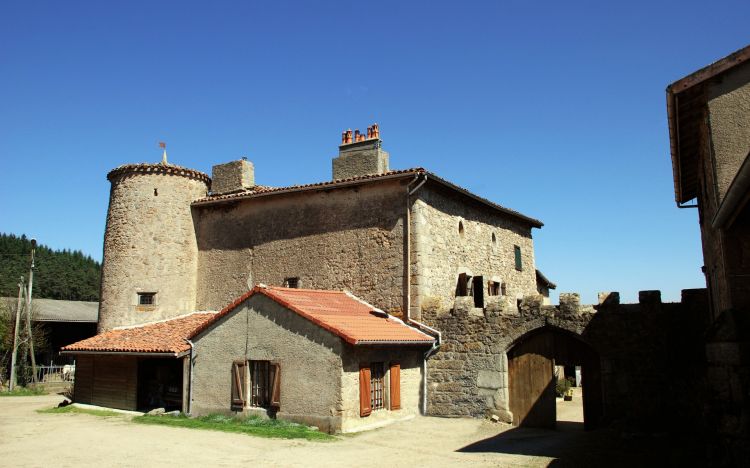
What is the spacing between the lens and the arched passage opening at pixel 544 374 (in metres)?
13.6

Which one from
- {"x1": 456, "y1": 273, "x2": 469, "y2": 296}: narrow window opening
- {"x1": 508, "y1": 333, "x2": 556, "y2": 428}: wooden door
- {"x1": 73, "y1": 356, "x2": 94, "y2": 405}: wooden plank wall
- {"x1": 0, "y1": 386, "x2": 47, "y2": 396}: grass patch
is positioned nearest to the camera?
{"x1": 508, "y1": 333, "x2": 556, "y2": 428}: wooden door

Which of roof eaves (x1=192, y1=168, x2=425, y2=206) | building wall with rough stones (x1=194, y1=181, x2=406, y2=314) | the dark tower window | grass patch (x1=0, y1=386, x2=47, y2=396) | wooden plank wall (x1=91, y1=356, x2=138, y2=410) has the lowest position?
grass patch (x1=0, y1=386, x2=47, y2=396)

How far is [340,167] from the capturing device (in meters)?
18.8

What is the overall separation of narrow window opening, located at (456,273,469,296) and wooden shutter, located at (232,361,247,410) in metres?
6.75

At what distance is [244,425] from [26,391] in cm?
1496

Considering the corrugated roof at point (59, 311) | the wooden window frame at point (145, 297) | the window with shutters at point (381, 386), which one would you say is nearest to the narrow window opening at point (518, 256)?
the window with shutters at point (381, 386)

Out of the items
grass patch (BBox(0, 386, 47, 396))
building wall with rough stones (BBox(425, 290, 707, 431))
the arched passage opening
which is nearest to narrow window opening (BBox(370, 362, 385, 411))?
building wall with rough stones (BBox(425, 290, 707, 431))

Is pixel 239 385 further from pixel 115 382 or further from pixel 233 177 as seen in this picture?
pixel 233 177

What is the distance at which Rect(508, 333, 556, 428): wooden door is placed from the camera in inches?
547

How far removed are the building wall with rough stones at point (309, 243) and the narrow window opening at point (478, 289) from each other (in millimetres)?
3499

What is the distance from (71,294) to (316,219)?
51.0 meters

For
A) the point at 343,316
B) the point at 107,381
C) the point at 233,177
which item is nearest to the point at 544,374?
the point at 343,316

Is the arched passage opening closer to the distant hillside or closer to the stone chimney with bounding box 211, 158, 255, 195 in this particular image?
the stone chimney with bounding box 211, 158, 255, 195

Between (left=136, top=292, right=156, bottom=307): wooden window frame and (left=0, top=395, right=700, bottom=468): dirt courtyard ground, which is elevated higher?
(left=136, top=292, right=156, bottom=307): wooden window frame
